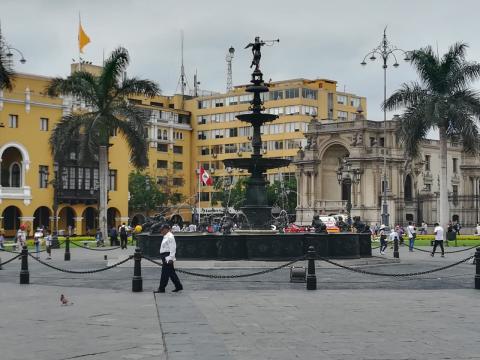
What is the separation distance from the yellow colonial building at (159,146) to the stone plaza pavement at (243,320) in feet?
150

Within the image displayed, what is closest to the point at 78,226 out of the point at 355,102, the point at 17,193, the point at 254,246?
the point at 17,193

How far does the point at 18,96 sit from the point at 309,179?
33103 mm

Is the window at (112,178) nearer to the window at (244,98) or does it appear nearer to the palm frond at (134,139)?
the window at (244,98)

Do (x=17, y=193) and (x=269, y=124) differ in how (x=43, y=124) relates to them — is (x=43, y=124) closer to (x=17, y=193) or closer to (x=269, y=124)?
(x=17, y=193)

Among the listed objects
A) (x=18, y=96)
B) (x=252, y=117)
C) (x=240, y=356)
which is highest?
(x=18, y=96)

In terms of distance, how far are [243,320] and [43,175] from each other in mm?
56403

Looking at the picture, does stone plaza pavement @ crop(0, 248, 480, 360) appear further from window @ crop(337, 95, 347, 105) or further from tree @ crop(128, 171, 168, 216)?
window @ crop(337, 95, 347, 105)

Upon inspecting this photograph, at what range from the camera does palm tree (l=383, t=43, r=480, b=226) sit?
43781 mm

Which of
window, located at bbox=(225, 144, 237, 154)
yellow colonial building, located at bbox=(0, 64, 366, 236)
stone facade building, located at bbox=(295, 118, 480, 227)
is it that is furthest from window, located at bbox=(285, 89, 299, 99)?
stone facade building, located at bbox=(295, 118, 480, 227)

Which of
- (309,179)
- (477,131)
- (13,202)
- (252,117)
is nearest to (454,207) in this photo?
(309,179)

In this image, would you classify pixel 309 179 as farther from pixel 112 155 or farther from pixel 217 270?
pixel 217 270

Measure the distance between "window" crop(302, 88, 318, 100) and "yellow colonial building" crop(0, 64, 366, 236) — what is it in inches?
4.7

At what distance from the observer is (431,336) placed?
1155 centimetres

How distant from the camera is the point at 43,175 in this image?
2638 inches
